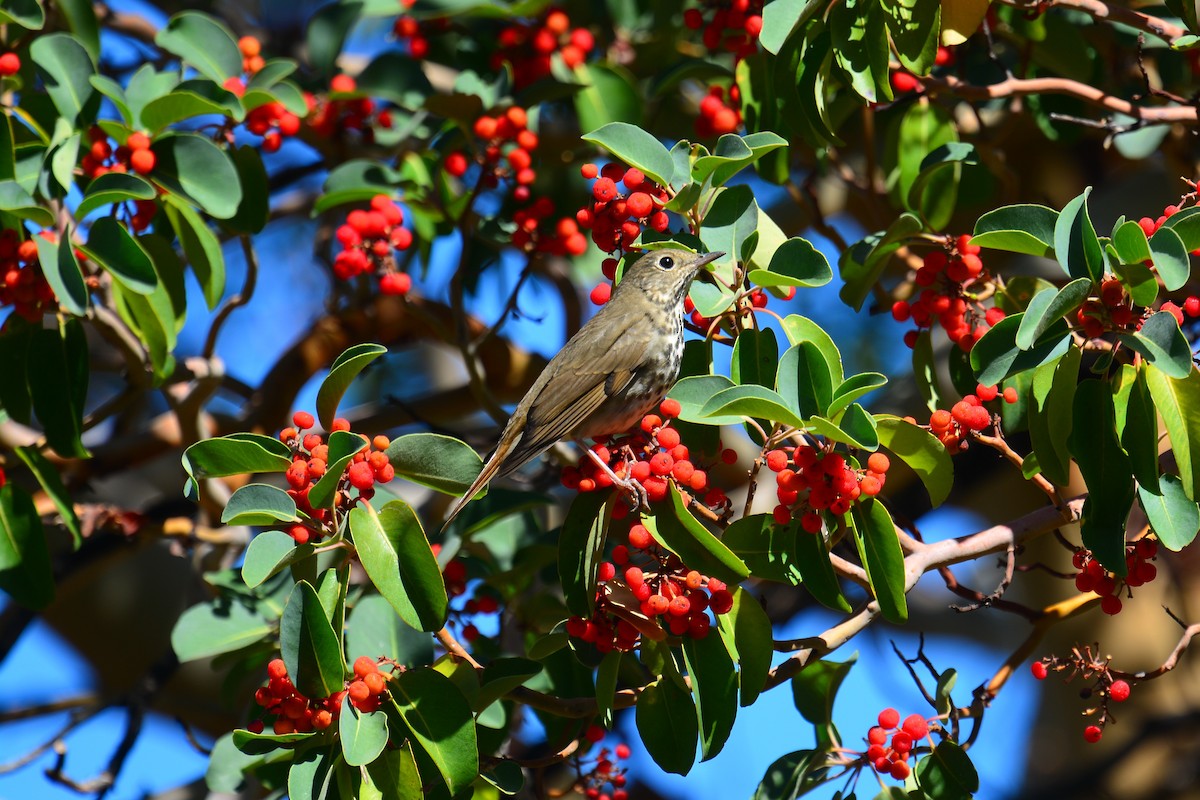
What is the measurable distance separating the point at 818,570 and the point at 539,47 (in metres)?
2.37

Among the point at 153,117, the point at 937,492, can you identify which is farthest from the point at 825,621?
the point at 153,117

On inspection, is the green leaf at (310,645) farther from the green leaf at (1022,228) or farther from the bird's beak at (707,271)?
the green leaf at (1022,228)

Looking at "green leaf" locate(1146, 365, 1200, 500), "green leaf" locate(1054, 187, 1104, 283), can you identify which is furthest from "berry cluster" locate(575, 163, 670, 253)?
"green leaf" locate(1146, 365, 1200, 500)

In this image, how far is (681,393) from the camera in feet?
7.73

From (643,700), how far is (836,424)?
82 centimetres

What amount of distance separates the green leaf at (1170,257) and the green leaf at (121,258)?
2.30 metres

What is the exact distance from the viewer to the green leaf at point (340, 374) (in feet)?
7.97

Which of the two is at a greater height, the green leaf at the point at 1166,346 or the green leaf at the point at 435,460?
the green leaf at the point at 1166,346

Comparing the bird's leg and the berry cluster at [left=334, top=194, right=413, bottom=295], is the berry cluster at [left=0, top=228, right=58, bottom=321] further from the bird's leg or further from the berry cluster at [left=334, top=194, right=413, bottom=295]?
the bird's leg

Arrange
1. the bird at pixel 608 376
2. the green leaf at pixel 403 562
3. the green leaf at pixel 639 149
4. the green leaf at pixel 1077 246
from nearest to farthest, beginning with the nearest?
the green leaf at pixel 1077 246, the green leaf at pixel 403 562, the green leaf at pixel 639 149, the bird at pixel 608 376

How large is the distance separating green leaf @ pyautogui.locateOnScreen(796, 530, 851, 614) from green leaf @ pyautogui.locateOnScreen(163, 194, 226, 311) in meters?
1.87

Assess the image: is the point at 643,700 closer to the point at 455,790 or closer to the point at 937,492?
the point at 455,790

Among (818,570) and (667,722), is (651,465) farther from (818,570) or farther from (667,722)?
(667,722)

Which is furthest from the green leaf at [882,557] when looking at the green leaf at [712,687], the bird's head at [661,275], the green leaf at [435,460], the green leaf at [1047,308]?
the bird's head at [661,275]
